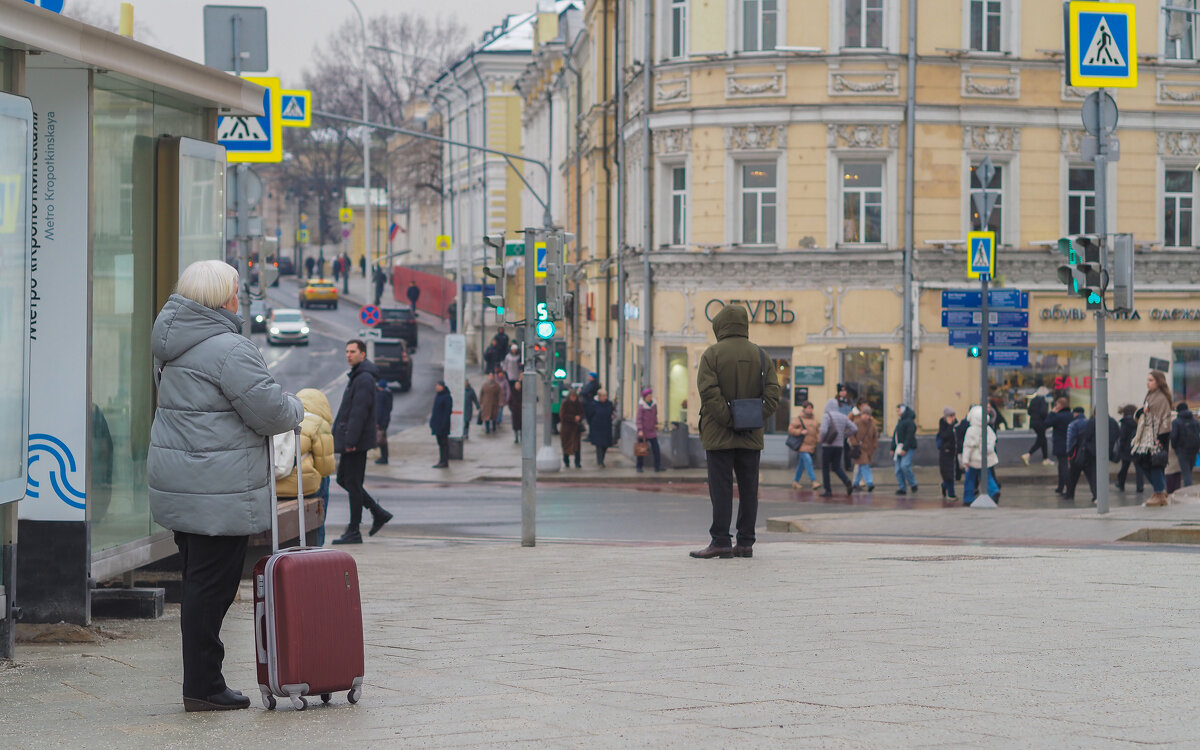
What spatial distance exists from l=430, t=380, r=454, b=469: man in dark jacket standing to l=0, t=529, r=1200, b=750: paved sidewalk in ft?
71.2

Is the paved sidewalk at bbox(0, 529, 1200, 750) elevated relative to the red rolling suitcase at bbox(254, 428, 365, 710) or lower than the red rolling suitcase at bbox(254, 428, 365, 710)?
lower

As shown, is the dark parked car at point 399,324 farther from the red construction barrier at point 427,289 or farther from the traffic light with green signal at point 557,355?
the traffic light with green signal at point 557,355

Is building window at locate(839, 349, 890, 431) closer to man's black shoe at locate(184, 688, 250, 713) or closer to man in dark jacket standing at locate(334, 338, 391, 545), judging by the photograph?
man in dark jacket standing at locate(334, 338, 391, 545)

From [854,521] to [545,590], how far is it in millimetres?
9787

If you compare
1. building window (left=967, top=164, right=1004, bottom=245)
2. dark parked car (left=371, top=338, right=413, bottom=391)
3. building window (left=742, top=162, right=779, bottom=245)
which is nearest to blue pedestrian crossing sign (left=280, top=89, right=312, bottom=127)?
building window (left=742, top=162, right=779, bottom=245)

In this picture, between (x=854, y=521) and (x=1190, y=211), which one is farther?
(x=1190, y=211)

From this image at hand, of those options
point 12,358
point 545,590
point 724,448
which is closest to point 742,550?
point 724,448

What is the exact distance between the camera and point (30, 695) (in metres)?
6.41

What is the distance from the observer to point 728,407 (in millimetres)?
12094

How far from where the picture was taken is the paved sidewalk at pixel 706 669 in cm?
562

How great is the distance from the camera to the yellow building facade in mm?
31828

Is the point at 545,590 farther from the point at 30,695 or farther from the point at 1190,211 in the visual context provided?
the point at 1190,211

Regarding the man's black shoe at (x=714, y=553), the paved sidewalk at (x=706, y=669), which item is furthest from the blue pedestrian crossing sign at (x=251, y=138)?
the man's black shoe at (x=714, y=553)

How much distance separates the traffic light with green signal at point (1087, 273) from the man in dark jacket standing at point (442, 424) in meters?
16.8
